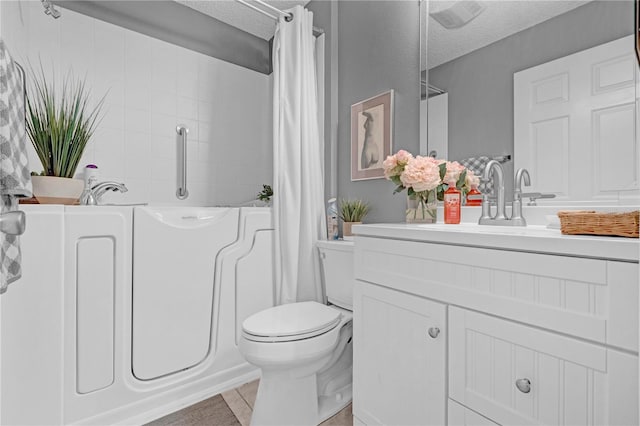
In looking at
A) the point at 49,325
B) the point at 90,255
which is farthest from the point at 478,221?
the point at 49,325

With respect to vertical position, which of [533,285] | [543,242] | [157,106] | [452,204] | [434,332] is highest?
[157,106]

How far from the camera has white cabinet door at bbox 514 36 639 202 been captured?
3.40 ft

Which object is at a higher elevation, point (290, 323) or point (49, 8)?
point (49, 8)

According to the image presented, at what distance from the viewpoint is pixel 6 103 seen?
807 millimetres

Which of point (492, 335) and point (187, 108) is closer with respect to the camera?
point (492, 335)

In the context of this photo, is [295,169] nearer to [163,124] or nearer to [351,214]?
[351,214]

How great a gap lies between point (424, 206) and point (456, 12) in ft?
2.97

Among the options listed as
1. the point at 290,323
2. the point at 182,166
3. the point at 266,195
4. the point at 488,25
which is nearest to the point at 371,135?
the point at 488,25

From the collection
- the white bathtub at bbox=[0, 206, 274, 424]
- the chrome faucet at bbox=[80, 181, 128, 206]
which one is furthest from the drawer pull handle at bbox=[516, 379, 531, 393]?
the chrome faucet at bbox=[80, 181, 128, 206]

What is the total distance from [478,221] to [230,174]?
75.9 inches

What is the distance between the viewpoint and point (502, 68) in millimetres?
1370

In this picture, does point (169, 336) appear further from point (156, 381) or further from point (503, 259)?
point (503, 259)

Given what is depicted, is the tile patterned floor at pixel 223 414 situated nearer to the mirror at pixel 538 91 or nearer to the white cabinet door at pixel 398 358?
the white cabinet door at pixel 398 358

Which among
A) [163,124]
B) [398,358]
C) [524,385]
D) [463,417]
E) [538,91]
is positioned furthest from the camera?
[163,124]
